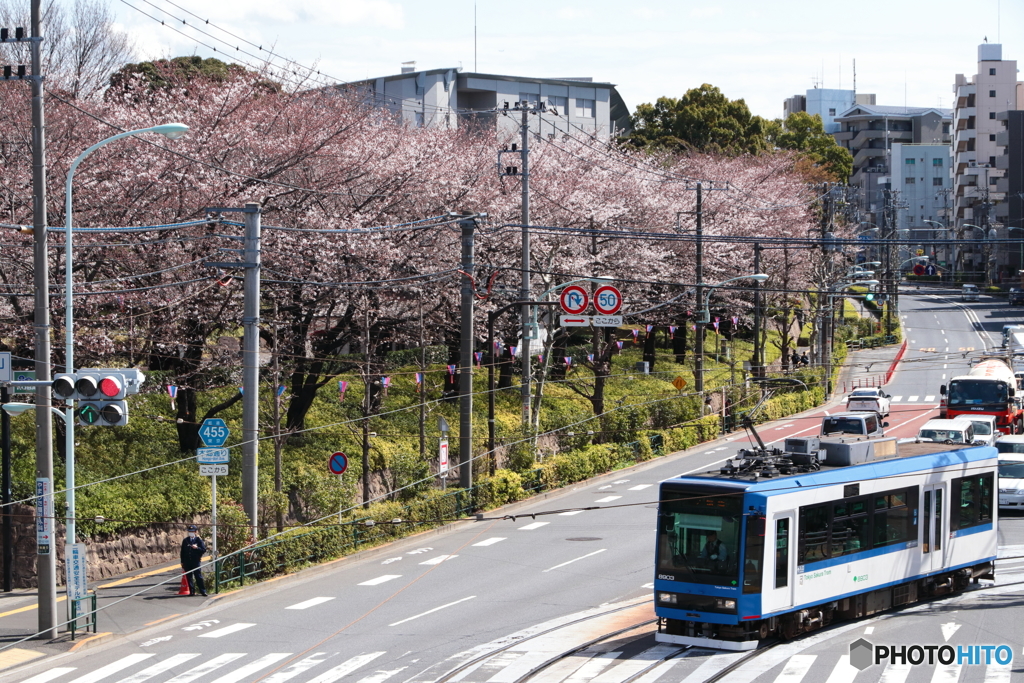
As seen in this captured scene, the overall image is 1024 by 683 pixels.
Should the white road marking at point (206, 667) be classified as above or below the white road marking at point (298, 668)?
below

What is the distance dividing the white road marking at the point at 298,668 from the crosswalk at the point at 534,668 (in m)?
0.02

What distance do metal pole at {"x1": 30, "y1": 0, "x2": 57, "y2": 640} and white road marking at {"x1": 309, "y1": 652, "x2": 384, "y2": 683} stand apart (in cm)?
598

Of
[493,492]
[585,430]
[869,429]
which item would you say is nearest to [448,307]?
[585,430]

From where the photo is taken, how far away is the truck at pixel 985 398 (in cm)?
4056

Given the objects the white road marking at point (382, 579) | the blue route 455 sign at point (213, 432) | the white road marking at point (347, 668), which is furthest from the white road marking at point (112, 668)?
the white road marking at point (382, 579)

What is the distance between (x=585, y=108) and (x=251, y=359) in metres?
60.1

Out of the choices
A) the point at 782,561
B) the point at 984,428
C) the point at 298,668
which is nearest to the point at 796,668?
the point at 782,561

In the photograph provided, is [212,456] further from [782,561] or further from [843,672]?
[843,672]

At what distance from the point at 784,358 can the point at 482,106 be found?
27.9 metres

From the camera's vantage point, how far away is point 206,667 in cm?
1742

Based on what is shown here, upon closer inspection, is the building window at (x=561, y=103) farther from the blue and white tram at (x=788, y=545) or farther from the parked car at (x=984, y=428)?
the blue and white tram at (x=788, y=545)

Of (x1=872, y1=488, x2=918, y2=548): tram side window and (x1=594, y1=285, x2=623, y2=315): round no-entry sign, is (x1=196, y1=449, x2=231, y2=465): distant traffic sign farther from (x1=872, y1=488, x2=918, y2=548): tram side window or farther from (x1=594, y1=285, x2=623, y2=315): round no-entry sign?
(x1=594, y1=285, x2=623, y2=315): round no-entry sign

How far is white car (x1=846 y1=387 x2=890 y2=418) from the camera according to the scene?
49812 millimetres

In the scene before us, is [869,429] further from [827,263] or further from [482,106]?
[482,106]
